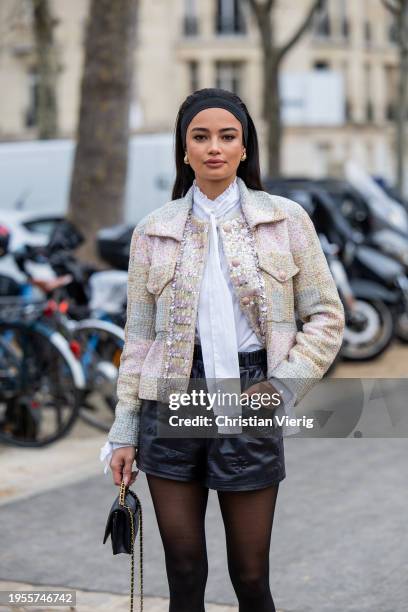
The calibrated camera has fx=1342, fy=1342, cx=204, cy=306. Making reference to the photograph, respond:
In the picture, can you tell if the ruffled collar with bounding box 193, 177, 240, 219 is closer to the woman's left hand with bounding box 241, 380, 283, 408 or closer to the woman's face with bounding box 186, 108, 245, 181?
the woman's face with bounding box 186, 108, 245, 181

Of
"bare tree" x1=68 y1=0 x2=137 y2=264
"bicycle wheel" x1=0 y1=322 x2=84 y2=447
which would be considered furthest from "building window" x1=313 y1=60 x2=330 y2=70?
"bicycle wheel" x1=0 y1=322 x2=84 y2=447

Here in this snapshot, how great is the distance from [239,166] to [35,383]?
4.89 m

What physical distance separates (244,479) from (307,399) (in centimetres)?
27

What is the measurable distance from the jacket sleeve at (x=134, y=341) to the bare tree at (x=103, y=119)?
8.63m

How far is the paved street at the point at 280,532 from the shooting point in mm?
5305

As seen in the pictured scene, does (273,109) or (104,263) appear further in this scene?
(273,109)

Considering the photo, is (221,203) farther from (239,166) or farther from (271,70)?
(271,70)

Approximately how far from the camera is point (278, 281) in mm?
3500

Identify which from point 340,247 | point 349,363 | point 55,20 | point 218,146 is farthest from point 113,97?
point 55,20

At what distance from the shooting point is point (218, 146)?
11.4 ft

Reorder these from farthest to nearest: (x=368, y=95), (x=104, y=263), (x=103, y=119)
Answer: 1. (x=368, y=95)
2. (x=103, y=119)
3. (x=104, y=263)

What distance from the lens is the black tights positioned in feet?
11.6

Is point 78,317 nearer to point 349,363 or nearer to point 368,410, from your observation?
point 349,363

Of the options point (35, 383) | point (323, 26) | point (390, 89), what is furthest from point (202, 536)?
point (390, 89)
